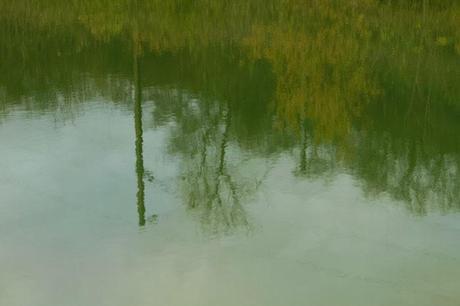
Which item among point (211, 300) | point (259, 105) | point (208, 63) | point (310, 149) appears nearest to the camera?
point (211, 300)

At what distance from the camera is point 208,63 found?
17391 millimetres

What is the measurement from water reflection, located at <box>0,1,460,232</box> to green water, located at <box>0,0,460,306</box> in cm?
6

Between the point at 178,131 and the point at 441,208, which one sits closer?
the point at 441,208

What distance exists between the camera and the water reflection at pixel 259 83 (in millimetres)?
10750

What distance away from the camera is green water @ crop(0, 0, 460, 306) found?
7230 mm

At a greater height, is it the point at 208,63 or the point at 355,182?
the point at 208,63

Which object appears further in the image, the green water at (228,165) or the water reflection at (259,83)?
the water reflection at (259,83)

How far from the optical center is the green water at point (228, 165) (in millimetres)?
7230

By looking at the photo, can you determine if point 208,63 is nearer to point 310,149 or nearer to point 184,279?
point 310,149

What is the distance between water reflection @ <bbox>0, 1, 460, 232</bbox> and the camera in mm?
10750

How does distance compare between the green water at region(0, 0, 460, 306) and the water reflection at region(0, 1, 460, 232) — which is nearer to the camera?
the green water at region(0, 0, 460, 306)

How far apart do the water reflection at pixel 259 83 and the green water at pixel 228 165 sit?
0.20 feet

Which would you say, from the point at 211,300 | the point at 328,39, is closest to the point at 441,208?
the point at 211,300

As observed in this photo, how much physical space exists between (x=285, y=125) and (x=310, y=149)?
1716 mm
